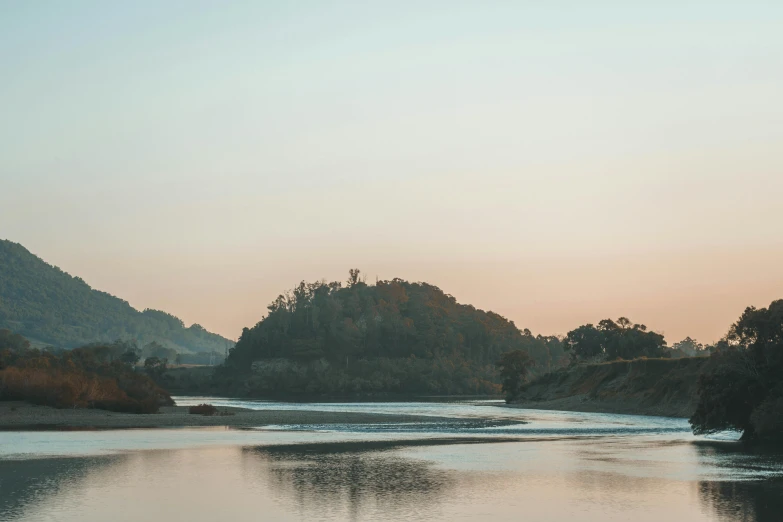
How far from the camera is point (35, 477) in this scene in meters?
33.8

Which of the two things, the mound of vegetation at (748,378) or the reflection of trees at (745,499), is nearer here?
the reflection of trees at (745,499)

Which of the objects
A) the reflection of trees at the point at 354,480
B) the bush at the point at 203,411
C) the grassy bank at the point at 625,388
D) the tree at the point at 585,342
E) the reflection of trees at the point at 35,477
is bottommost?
the reflection of trees at the point at 354,480

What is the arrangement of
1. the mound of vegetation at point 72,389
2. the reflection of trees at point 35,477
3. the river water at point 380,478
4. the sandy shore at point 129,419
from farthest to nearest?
the mound of vegetation at point 72,389
the sandy shore at point 129,419
the reflection of trees at point 35,477
the river water at point 380,478

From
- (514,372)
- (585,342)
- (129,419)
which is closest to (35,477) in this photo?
(129,419)

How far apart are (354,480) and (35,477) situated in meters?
12.0

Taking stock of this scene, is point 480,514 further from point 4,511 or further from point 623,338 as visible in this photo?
point 623,338

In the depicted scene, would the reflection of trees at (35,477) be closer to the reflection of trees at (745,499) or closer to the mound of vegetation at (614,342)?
the reflection of trees at (745,499)

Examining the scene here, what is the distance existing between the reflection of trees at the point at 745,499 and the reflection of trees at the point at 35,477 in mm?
20759

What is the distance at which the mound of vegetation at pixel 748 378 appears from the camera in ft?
165

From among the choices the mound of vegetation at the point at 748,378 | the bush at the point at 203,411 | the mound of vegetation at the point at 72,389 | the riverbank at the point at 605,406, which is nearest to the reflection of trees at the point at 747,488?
the mound of vegetation at the point at 748,378

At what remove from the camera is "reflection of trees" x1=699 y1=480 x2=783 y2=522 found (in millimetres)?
26230

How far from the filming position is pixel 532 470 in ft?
127

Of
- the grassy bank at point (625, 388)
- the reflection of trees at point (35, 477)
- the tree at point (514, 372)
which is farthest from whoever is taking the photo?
the tree at point (514, 372)

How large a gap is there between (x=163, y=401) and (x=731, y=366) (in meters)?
65.4
